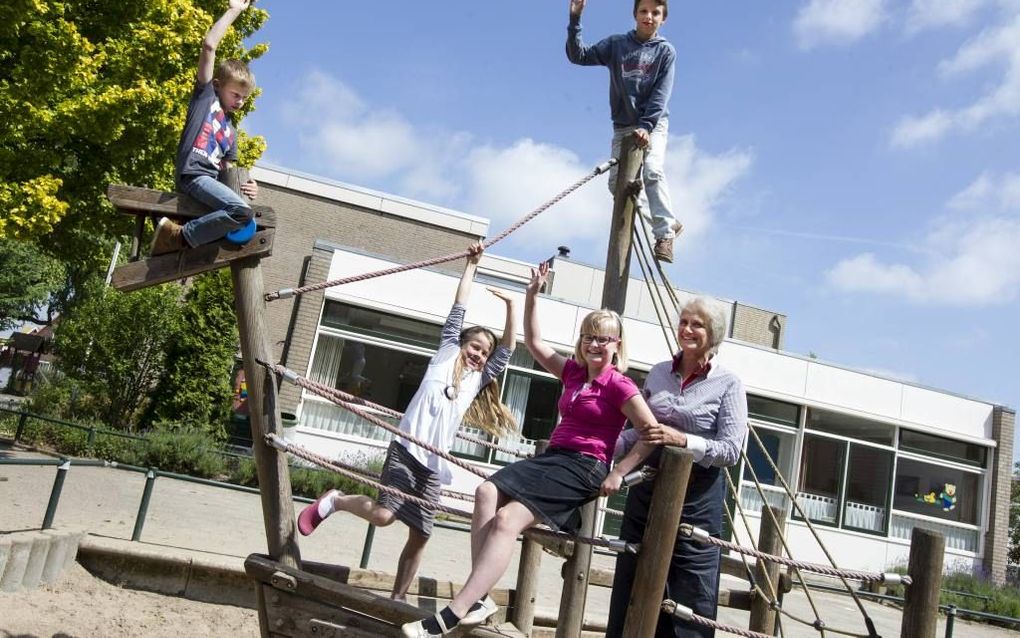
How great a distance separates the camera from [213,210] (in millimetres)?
3590

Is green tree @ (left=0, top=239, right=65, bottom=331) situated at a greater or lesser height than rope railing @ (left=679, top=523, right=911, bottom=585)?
greater

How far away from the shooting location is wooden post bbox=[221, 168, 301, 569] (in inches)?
143

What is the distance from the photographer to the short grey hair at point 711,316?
3164 millimetres

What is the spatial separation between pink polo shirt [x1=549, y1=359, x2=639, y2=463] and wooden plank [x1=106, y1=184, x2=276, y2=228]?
1977 millimetres

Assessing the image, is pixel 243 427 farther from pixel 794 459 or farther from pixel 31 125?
pixel 794 459

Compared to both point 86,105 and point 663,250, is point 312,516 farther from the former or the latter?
point 86,105

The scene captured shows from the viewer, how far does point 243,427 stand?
15.0 m

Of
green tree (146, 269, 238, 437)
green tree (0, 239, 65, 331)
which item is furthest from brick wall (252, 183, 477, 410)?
green tree (0, 239, 65, 331)

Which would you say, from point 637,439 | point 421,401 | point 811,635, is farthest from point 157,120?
point 811,635

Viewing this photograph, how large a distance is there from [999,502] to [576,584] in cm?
1696

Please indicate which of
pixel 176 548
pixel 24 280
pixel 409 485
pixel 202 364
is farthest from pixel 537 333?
pixel 24 280

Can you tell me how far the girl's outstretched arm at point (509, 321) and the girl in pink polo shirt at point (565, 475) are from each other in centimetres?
73

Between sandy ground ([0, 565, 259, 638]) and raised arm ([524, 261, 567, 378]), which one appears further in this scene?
sandy ground ([0, 565, 259, 638])

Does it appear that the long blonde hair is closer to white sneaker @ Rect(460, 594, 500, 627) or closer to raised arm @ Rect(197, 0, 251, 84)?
white sneaker @ Rect(460, 594, 500, 627)
